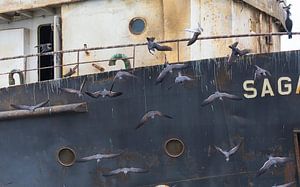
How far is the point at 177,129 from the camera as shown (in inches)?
429

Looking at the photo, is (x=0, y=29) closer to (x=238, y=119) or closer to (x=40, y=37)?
(x=40, y=37)

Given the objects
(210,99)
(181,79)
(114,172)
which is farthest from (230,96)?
(114,172)

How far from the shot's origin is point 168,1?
12023 millimetres

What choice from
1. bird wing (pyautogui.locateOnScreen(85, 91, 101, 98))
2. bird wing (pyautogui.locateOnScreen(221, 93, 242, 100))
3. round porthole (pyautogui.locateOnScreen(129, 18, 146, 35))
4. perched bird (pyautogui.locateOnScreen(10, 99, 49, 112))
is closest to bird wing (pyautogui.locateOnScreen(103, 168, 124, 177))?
bird wing (pyautogui.locateOnScreen(85, 91, 101, 98))

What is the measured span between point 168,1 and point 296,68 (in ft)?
8.17

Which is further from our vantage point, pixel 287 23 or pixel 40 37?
pixel 40 37

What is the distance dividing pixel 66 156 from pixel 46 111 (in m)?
0.76

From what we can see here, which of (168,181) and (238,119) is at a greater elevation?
(238,119)

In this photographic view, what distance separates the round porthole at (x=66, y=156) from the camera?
37.3ft

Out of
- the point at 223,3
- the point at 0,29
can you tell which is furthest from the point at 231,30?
the point at 0,29

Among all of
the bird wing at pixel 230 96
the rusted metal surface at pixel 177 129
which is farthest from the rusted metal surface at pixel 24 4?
the bird wing at pixel 230 96

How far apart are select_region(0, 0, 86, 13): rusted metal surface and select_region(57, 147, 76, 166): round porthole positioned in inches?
109

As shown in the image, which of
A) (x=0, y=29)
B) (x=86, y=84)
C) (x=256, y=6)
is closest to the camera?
(x=86, y=84)

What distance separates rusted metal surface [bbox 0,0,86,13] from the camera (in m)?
12.9
